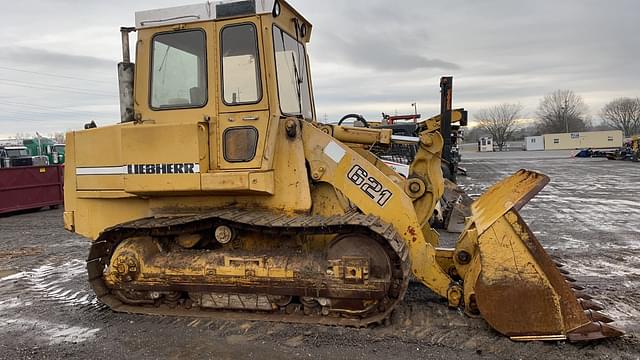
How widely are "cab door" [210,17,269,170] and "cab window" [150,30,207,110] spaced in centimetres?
22

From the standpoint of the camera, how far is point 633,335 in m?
4.18

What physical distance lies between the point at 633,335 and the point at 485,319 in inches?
49.1

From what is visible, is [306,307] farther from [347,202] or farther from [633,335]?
[633,335]

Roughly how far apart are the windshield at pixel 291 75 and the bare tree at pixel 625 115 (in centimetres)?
9655

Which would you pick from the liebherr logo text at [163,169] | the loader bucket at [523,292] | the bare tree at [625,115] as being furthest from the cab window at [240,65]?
the bare tree at [625,115]

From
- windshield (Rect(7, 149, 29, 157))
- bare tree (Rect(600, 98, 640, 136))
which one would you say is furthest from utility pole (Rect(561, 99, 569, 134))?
windshield (Rect(7, 149, 29, 157))

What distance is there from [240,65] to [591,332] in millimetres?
3883

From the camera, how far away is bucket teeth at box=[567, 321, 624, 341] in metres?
3.92

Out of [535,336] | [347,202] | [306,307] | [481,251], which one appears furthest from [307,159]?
[535,336]

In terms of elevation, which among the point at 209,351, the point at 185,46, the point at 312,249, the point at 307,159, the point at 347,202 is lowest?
the point at 209,351

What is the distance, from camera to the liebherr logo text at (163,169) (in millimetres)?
4797

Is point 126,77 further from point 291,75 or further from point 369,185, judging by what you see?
point 369,185

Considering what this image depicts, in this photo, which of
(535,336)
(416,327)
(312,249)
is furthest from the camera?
(312,249)

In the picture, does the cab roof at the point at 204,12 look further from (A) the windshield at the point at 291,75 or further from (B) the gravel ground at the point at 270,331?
(B) the gravel ground at the point at 270,331
